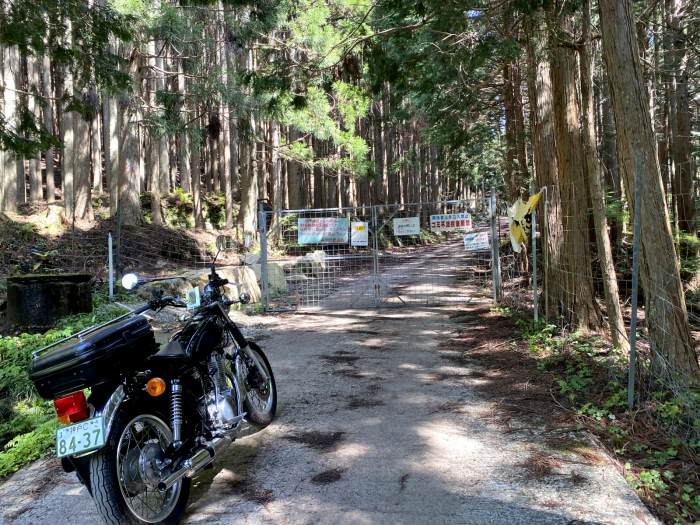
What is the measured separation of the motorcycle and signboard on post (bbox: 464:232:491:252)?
7987 millimetres

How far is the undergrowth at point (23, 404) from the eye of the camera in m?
4.66

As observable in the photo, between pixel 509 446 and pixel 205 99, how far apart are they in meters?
15.0

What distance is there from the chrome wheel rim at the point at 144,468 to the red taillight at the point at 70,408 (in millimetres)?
259

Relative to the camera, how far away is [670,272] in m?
4.75

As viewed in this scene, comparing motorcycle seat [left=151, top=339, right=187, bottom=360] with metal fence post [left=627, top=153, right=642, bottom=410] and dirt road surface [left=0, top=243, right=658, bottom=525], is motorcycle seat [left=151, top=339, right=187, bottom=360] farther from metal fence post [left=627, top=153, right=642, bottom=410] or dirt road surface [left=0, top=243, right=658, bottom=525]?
metal fence post [left=627, top=153, right=642, bottom=410]

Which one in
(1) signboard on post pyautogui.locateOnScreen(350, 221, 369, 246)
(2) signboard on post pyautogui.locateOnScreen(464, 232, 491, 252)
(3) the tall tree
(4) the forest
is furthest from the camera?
(1) signboard on post pyautogui.locateOnScreen(350, 221, 369, 246)

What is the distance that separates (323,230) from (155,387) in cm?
842

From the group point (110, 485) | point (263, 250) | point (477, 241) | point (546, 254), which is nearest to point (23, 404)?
point (110, 485)

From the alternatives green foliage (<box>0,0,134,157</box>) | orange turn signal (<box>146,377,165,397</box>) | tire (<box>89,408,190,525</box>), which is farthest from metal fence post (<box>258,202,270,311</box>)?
tire (<box>89,408,190,525</box>)

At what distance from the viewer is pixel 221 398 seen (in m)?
3.78

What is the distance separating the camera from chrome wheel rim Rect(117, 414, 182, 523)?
3.03m

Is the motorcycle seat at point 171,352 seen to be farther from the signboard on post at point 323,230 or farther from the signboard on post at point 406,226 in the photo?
the signboard on post at point 406,226

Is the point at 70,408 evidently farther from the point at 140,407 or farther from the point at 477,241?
the point at 477,241

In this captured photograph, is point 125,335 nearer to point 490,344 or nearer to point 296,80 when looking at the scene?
point 490,344
